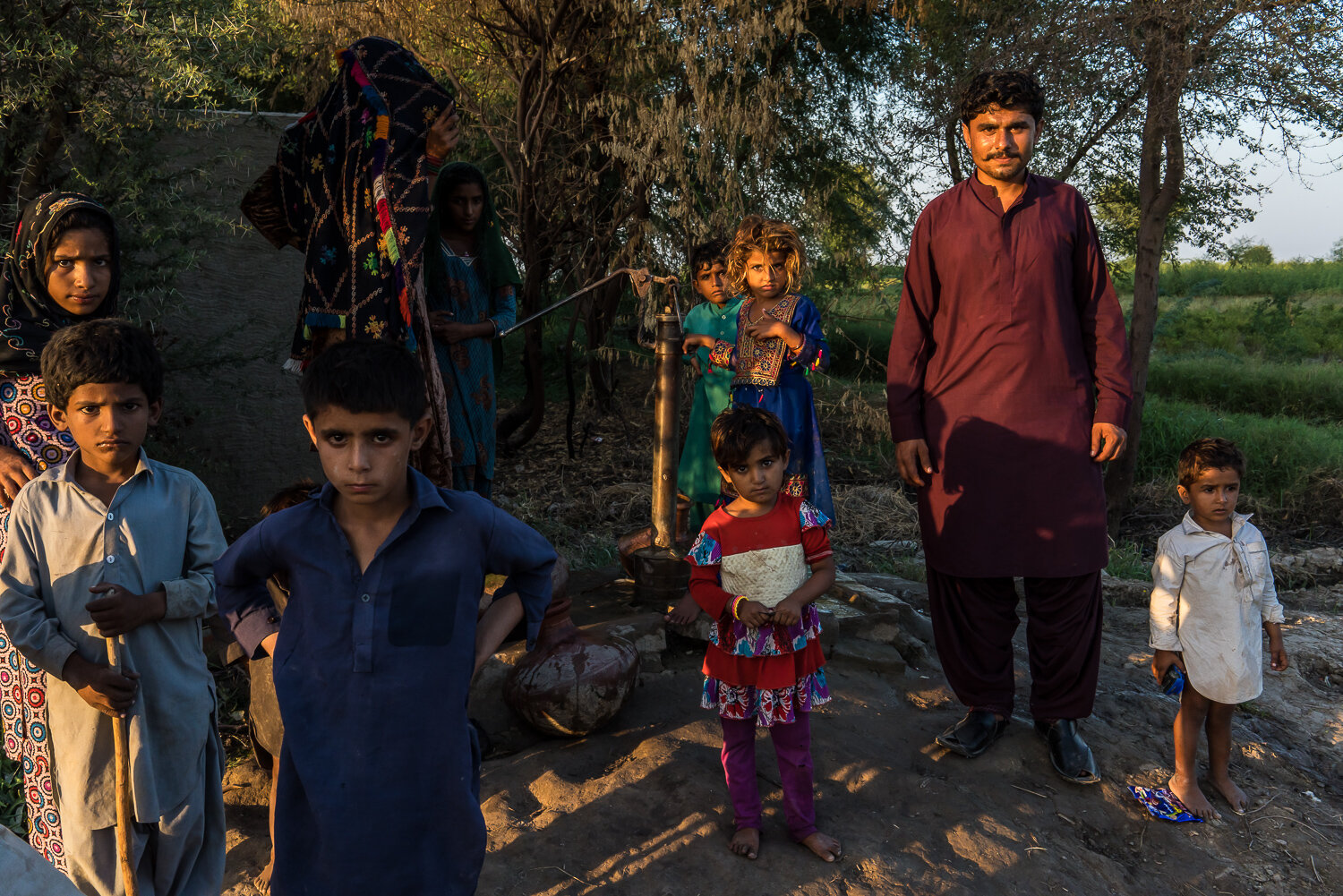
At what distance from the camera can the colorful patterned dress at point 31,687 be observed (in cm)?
220

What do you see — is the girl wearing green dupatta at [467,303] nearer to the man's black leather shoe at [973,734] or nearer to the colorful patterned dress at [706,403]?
the colorful patterned dress at [706,403]

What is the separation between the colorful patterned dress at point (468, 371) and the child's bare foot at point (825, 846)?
1673 millimetres

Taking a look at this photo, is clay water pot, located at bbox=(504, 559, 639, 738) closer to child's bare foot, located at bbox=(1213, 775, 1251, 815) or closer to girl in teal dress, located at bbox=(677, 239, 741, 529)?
girl in teal dress, located at bbox=(677, 239, 741, 529)

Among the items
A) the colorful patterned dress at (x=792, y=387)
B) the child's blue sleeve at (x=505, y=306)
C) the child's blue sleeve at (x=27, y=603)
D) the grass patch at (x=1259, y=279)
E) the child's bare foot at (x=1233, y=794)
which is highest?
the grass patch at (x=1259, y=279)

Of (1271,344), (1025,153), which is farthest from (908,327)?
(1271,344)

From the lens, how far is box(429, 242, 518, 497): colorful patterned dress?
11.3ft

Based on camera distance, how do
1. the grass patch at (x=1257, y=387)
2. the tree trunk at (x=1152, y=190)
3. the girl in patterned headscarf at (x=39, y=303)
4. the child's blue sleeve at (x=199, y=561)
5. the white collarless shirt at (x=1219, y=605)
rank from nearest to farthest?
1. the child's blue sleeve at (x=199, y=561)
2. the girl in patterned headscarf at (x=39, y=303)
3. the white collarless shirt at (x=1219, y=605)
4. the tree trunk at (x=1152, y=190)
5. the grass patch at (x=1257, y=387)

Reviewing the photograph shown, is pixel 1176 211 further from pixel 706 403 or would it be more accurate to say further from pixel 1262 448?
pixel 706 403

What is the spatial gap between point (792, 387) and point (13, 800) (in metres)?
3.11

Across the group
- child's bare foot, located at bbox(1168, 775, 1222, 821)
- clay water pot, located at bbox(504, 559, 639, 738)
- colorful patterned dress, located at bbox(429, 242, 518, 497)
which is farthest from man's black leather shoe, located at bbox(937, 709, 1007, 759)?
colorful patterned dress, located at bbox(429, 242, 518, 497)

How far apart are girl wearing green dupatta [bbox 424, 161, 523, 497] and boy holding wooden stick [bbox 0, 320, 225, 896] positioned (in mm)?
1237

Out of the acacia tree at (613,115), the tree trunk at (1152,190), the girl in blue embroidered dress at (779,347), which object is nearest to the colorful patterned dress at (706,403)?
the girl in blue embroidered dress at (779,347)

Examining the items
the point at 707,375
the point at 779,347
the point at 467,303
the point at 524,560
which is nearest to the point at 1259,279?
the point at 707,375

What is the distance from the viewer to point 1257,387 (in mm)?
12203
